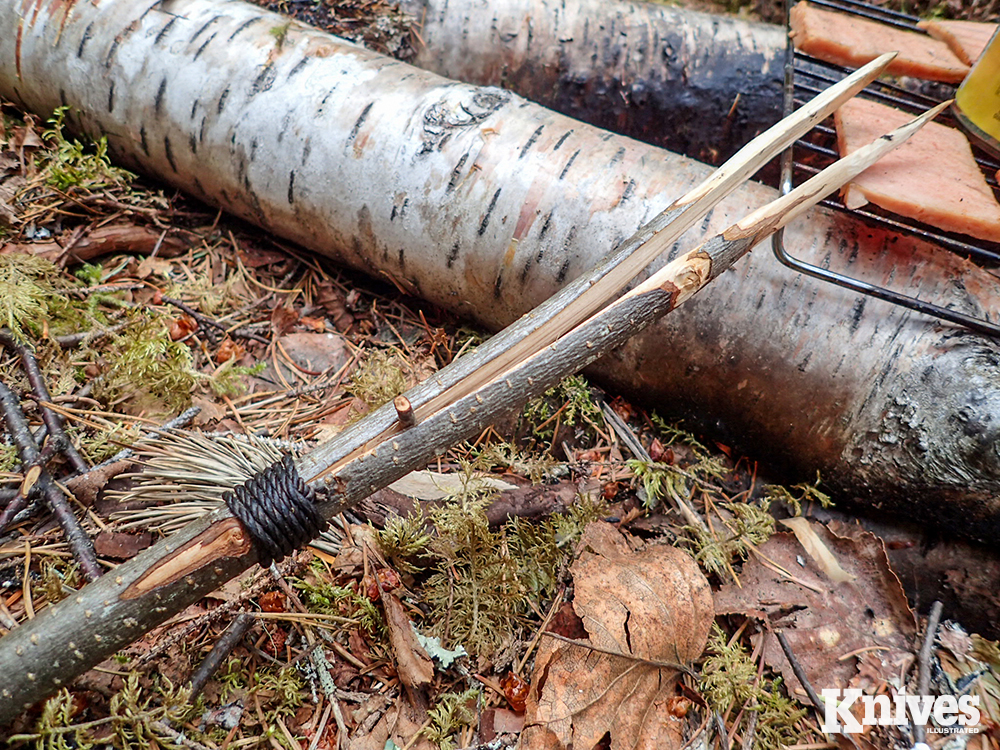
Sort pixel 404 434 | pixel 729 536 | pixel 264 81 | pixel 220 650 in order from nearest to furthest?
pixel 404 434, pixel 220 650, pixel 729 536, pixel 264 81

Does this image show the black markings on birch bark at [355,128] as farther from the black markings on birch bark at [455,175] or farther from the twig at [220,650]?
the twig at [220,650]

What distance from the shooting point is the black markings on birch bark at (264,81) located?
83.8 inches

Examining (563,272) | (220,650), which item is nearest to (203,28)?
(563,272)

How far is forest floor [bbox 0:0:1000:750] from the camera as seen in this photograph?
1.42 meters

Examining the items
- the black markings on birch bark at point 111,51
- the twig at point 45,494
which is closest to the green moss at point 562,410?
the twig at point 45,494

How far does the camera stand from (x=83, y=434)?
172 cm

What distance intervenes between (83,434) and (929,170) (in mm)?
2542

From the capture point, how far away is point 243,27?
2.22m

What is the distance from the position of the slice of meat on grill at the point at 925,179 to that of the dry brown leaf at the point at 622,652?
1132 millimetres

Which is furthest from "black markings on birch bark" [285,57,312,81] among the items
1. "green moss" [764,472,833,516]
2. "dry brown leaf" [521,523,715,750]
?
"green moss" [764,472,833,516]

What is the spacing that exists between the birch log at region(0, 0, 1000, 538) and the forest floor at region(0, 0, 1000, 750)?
0.77 feet

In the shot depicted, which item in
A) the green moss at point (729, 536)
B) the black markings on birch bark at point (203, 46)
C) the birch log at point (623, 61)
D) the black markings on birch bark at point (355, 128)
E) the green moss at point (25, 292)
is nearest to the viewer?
the green moss at point (729, 536)

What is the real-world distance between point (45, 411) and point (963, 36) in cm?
321

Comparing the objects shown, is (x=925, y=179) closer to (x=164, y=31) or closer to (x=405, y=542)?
(x=405, y=542)
